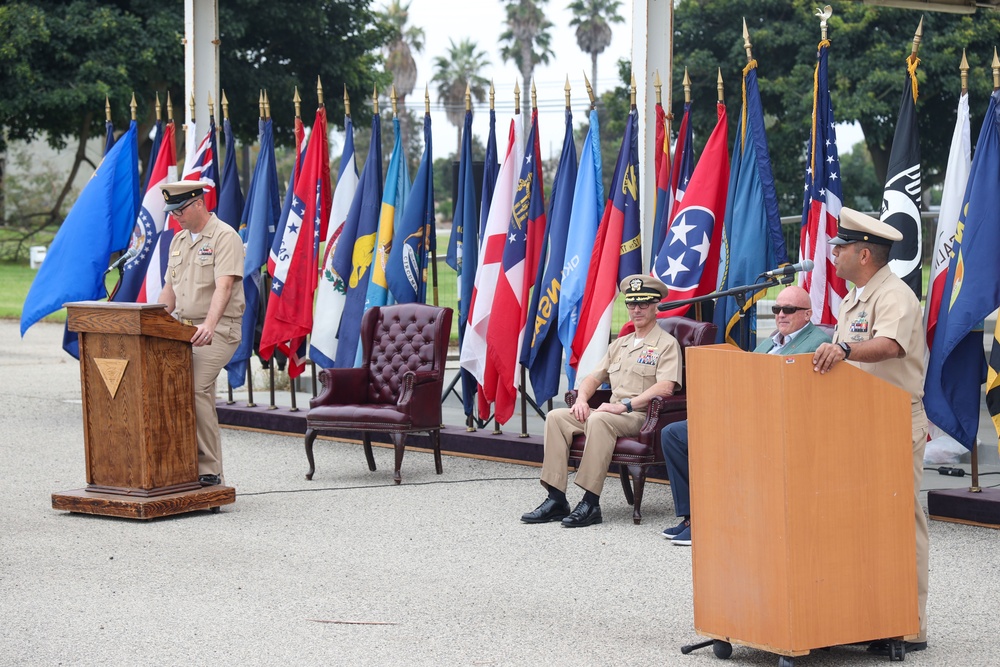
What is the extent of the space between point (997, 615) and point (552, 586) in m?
1.84

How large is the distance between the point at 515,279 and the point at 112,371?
2862 millimetres

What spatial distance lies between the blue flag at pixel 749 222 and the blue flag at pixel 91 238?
5356mm

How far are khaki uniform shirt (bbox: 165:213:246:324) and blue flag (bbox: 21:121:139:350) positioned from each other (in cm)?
292

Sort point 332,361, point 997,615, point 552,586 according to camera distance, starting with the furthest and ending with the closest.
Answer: point 332,361
point 552,586
point 997,615

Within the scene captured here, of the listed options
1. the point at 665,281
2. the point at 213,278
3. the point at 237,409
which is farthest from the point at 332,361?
the point at 665,281

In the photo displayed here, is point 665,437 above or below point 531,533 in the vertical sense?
above

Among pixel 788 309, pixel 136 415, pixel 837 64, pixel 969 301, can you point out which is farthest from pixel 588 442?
pixel 837 64

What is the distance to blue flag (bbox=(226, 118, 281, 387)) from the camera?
10.4 m

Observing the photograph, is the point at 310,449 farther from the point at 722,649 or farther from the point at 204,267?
the point at 722,649

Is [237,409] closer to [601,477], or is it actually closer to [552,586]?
[601,477]

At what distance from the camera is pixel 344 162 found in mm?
10203

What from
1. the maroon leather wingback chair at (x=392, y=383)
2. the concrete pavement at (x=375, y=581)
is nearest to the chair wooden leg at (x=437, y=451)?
the maroon leather wingback chair at (x=392, y=383)

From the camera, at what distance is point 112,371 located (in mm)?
7273

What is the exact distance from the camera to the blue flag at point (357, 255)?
9.84 metres
